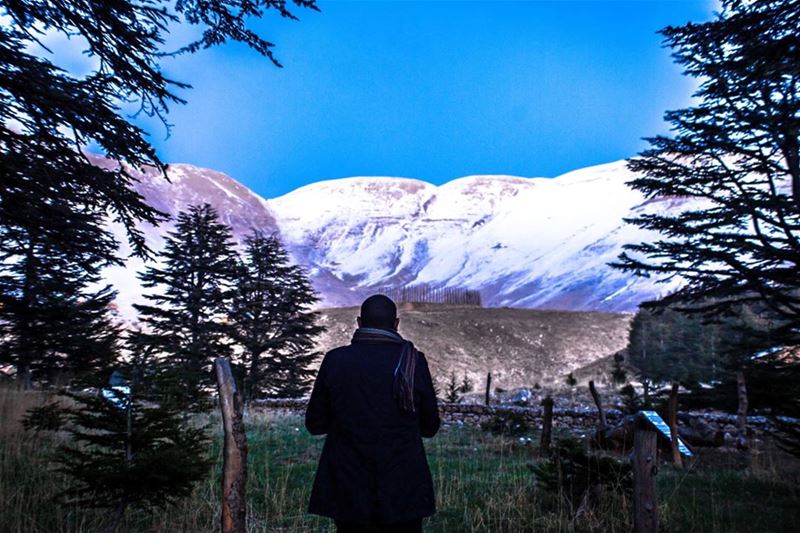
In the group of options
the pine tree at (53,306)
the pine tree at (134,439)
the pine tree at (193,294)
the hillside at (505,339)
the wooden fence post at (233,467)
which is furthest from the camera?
the hillside at (505,339)

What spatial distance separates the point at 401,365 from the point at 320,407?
56cm

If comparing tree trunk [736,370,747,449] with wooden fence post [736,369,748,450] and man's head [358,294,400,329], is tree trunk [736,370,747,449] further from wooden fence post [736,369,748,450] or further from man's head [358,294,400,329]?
man's head [358,294,400,329]

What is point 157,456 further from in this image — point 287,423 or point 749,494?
point 287,423

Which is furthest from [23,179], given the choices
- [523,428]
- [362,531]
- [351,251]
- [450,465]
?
[351,251]

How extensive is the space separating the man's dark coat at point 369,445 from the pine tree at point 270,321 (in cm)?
2588

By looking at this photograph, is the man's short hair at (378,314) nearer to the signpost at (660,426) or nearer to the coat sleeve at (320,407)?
the coat sleeve at (320,407)

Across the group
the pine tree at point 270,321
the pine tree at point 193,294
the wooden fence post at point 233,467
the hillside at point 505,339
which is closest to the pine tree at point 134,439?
the wooden fence post at point 233,467

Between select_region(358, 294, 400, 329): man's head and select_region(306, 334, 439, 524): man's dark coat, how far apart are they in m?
0.11

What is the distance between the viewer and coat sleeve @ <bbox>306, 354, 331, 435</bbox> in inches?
131

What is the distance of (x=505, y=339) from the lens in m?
53.5

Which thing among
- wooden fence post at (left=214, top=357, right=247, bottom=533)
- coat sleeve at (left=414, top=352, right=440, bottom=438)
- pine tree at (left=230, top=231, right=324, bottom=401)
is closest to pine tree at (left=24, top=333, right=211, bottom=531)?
wooden fence post at (left=214, top=357, right=247, bottom=533)

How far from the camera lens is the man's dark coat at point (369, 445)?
10.3 feet

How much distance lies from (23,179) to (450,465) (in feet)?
26.4

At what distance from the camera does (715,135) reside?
12.5 meters
